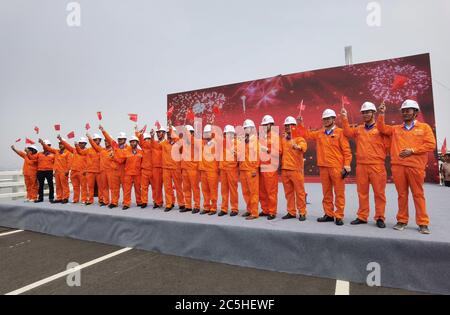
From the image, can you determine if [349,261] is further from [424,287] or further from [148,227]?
[148,227]

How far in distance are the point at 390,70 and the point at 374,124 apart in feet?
23.9

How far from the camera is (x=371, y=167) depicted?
130 inches

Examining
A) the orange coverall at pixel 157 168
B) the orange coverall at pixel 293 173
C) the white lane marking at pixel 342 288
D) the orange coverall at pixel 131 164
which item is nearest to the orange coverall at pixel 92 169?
the orange coverall at pixel 131 164

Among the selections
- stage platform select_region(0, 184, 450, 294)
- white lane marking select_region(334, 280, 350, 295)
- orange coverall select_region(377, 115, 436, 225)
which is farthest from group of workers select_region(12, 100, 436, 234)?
white lane marking select_region(334, 280, 350, 295)

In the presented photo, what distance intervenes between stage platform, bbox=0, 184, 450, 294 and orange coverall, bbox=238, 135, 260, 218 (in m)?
0.39

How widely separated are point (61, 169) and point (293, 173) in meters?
5.75

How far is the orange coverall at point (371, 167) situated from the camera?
128 inches

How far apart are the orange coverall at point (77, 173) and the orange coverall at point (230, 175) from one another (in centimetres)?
372

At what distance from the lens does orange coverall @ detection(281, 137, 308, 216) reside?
150 inches

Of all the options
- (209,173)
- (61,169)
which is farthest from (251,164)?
(61,169)

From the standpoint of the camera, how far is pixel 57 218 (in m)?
4.97

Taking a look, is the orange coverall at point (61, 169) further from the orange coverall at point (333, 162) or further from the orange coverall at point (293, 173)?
the orange coverall at point (333, 162)

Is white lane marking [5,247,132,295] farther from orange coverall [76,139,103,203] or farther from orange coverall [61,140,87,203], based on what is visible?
orange coverall [61,140,87,203]
